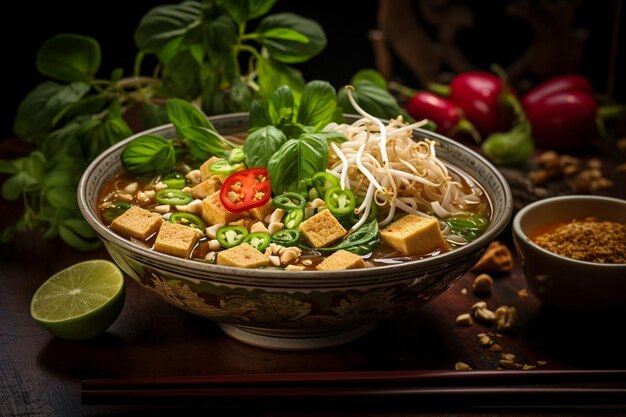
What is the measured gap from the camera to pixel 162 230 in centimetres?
234

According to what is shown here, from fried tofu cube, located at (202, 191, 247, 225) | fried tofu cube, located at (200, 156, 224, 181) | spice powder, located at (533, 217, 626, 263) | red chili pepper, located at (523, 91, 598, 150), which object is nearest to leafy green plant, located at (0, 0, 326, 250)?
fried tofu cube, located at (200, 156, 224, 181)

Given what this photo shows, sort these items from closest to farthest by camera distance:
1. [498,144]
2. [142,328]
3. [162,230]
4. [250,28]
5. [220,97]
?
[162,230]
[142,328]
[220,97]
[498,144]
[250,28]

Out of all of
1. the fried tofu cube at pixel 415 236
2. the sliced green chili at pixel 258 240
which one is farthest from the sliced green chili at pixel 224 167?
the fried tofu cube at pixel 415 236

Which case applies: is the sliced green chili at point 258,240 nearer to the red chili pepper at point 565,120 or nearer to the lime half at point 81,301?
the lime half at point 81,301

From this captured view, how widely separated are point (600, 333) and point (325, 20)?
12.1 ft

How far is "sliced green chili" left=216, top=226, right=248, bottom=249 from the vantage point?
2357 mm

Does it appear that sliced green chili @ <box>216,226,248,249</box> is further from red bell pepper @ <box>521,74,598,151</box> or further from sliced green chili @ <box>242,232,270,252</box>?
red bell pepper @ <box>521,74,598,151</box>

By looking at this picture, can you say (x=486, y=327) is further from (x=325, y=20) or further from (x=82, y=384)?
(x=325, y=20)

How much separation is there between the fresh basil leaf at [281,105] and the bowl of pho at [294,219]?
2 centimetres

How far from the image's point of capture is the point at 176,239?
2307 mm

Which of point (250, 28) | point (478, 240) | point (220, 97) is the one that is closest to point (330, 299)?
point (478, 240)

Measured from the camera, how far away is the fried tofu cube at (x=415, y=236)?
2293mm

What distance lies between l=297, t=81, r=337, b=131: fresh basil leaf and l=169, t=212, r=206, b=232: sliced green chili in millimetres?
551

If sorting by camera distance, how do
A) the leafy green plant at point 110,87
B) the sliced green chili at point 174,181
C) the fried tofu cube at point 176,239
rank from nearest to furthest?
the fried tofu cube at point 176,239
the sliced green chili at point 174,181
the leafy green plant at point 110,87
